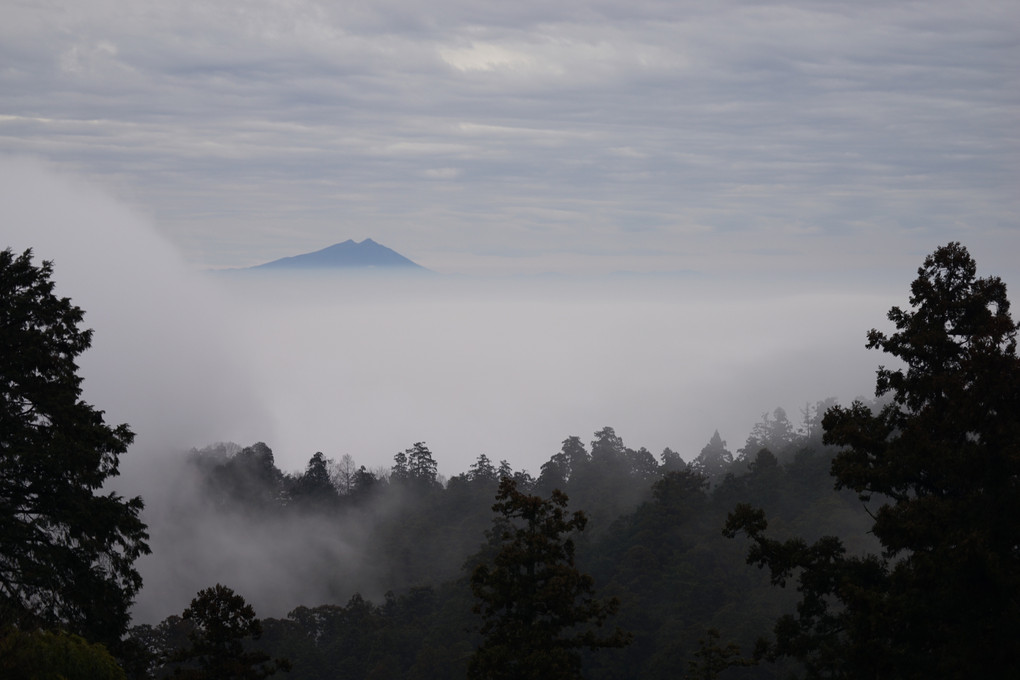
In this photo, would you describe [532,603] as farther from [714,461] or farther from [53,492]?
[714,461]

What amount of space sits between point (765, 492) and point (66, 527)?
237ft

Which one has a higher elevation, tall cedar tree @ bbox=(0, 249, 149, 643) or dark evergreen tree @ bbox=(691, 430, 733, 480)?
dark evergreen tree @ bbox=(691, 430, 733, 480)

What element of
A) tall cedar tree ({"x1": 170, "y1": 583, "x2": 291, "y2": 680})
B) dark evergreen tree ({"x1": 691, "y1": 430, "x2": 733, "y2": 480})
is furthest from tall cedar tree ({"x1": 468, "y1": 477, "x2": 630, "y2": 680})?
dark evergreen tree ({"x1": 691, "y1": 430, "x2": 733, "y2": 480})

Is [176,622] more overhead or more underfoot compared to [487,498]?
more underfoot

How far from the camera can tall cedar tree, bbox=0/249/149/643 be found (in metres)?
19.8

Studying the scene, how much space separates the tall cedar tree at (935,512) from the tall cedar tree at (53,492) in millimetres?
13201

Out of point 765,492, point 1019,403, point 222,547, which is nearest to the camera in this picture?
point 1019,403

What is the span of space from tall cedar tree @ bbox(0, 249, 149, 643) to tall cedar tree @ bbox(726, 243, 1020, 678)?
13.2m

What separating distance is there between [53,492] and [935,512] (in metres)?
17.3

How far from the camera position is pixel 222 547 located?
14075 centimetres

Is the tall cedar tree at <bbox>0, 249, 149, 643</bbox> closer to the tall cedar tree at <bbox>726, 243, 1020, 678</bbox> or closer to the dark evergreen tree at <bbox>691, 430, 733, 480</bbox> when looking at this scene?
the tall cedar tree at <bbox>726, 243, 1020, 678</bbox>

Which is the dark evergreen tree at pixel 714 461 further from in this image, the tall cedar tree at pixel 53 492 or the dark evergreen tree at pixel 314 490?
the tall cedar tree at pixel 53 492

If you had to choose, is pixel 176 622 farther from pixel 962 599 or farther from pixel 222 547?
pixel 222 547

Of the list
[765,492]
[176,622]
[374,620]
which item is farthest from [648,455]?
[176,622]
